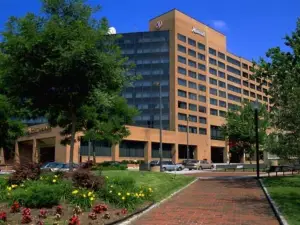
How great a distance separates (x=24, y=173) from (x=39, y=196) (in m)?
2.77

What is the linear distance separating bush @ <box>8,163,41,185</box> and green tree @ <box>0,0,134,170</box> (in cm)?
319

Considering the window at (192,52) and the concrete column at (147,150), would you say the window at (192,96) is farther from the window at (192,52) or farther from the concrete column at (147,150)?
the concrete column at (147,150)

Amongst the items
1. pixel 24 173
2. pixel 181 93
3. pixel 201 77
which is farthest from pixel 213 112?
pixel 24 173

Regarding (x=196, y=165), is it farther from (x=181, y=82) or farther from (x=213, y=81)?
(x=213, y=81)

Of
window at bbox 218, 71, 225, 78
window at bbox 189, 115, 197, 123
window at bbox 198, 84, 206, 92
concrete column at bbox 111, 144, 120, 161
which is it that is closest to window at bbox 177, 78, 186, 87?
window at bbox 198, 84, 206, 92

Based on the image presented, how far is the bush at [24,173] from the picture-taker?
1317 cm

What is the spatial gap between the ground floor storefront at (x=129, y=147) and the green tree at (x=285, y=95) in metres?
32.4

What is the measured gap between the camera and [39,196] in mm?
Result: 10758

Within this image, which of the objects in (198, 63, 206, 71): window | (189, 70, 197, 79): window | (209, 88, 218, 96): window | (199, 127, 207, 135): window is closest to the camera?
(189, 70, 197, 79): window

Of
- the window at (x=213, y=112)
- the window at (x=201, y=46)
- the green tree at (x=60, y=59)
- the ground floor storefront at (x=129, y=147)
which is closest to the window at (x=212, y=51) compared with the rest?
the window at (x=201, y=46)

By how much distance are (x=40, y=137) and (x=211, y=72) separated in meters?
55.7

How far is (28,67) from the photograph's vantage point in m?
15.8

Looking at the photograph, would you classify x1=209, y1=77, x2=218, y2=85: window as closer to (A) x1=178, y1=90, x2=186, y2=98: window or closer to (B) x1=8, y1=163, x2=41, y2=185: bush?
(A) x1=178, y1=90, x2=186, y2=98: window

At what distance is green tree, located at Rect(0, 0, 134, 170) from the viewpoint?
15406mm
